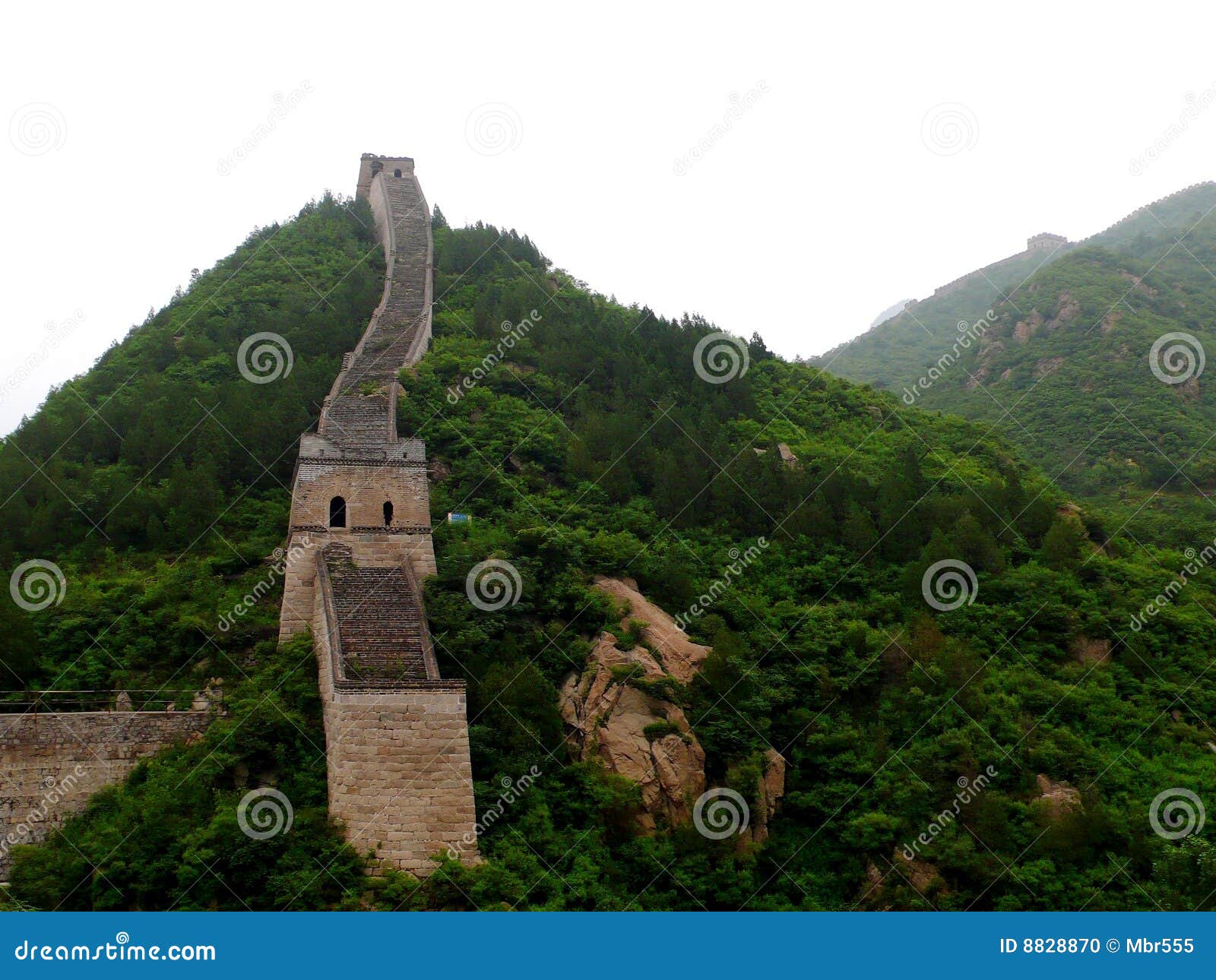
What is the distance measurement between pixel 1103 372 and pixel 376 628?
3834 cm

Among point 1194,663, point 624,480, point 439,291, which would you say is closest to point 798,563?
point 624,480

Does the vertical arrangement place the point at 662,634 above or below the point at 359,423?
below

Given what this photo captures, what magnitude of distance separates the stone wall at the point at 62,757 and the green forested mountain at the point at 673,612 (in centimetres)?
57

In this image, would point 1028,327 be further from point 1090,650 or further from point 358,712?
point 358,712

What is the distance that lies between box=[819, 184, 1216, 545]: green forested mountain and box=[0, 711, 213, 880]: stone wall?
25.2 meters

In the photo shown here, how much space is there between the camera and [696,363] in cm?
4053

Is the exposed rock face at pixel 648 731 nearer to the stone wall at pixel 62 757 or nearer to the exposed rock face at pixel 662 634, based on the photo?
the exposed rock face at pixel 662 634

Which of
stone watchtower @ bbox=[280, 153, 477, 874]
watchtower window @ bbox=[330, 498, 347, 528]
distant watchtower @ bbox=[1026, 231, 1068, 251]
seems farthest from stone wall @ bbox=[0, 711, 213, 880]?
distant watchtower @ bbox=[1026, 231, 1068, 251]

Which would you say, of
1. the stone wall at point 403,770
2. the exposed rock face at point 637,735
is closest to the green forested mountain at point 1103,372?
the exposed rock face at point 637,735

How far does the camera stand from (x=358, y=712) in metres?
20.2

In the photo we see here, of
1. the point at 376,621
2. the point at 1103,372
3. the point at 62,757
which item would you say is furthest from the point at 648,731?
the point at 1103,372

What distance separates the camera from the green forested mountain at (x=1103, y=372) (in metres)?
40.8

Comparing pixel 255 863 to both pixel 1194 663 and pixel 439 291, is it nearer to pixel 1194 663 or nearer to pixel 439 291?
pixel 1194 663

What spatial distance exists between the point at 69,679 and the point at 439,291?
1075 inches
